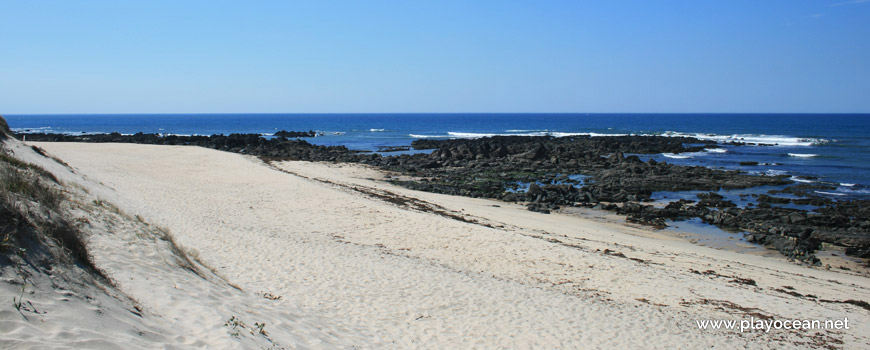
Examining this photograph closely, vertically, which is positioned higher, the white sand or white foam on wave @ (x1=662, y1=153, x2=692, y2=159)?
white foam on wave @ (x1=662, y1=153, x2=692, y2=159)

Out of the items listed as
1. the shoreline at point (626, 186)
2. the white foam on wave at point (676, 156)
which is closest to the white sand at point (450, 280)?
the shoreline at point (626, 186)

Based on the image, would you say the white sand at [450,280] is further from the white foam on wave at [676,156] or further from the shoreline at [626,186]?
the white foam on wave at [676,156]

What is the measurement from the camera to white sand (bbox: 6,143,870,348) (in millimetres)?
6828

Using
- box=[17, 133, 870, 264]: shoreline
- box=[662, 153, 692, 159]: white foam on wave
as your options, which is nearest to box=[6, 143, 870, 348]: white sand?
box=[17, 133, 870, 264]: shoreline

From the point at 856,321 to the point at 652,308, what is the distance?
3719mm

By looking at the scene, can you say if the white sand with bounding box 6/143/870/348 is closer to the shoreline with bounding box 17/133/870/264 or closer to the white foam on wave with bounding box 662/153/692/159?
Answer: the shoreline with bounding box 17/133/870/264

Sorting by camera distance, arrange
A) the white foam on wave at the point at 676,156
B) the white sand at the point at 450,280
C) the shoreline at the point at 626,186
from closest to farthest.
Result: the white sand at the point at 450,280 < the shoreline at the point at 626,186 < the white foam on wave at the point at 676,156

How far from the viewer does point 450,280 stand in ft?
31.8

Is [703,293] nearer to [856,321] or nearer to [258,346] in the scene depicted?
[856,321]

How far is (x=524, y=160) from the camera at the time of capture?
3997 centimetres

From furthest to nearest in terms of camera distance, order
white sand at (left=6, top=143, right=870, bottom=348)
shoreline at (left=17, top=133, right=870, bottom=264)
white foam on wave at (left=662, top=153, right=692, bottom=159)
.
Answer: white foam on wave at (left=662, top=153, right=692, bottom=159) < shoreline at (left=17, top=133, right=870, bottom=264) < white sand at (left=6, top=143, right=870, bottom=348)

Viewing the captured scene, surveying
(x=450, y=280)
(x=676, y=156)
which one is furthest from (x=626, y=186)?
(x=676, y=156)

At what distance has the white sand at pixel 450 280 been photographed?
6.83 metres

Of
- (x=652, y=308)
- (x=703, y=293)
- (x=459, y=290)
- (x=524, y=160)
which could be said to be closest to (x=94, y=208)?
(x=459, y=290)
